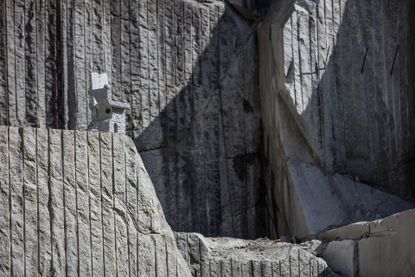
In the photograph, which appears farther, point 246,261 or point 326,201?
point 326,201

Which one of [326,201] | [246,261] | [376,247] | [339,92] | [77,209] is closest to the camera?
[77,209]

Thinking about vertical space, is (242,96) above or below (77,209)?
above

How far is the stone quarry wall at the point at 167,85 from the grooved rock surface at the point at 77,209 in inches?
115

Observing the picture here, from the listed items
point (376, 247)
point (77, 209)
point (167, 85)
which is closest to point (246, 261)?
point (376, 247)

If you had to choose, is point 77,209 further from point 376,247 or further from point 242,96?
point 242,96

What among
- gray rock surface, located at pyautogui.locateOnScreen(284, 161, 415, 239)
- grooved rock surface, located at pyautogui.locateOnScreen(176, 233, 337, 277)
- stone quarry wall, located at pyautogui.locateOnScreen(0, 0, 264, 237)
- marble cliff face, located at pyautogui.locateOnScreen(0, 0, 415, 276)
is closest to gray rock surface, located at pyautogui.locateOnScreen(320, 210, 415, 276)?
grooved rock surface, located at pyautogui.locateOnScreen(176, 233, 337, 277)

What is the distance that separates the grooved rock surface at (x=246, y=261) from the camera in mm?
9948

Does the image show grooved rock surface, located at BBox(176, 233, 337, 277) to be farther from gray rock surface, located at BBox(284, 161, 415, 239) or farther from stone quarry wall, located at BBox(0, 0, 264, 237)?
stone quarry wall, located at BBox(0, 0, 264, 237)

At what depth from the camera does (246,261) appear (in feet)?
33.1

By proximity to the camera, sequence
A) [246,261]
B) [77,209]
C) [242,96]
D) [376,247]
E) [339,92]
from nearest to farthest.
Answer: [77,209] → [376,247] → [246,261] → [339,92] → [242,96]

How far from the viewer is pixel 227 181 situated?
1272cm

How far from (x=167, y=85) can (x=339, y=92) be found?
161 cm

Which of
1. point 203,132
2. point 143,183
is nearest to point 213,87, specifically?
point 203,132

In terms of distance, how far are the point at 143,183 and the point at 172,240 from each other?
0.45 meters
